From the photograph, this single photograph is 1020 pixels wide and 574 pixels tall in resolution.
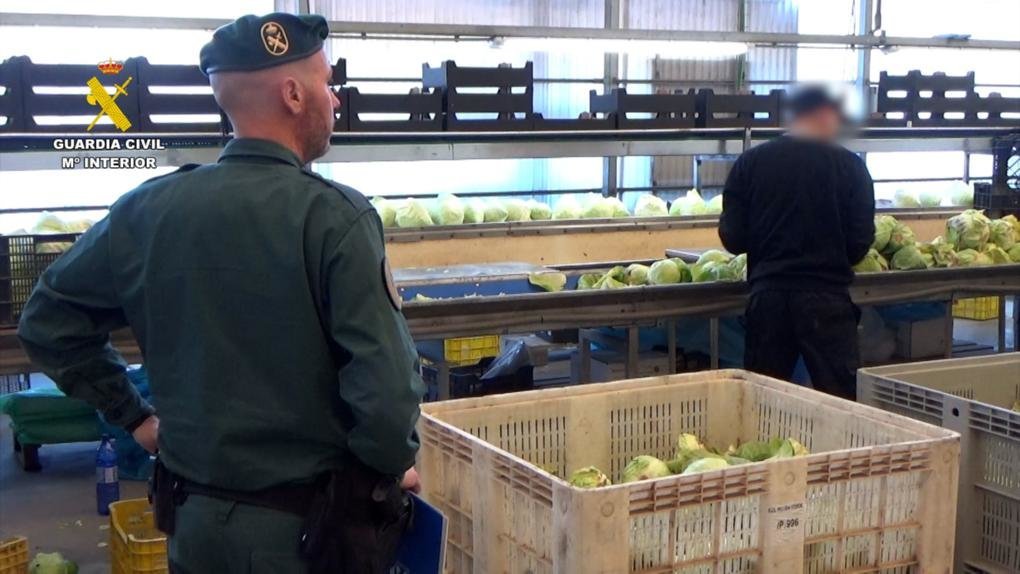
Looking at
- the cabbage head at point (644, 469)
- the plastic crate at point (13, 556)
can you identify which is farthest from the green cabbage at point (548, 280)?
the cabbage head at point (644, 469)

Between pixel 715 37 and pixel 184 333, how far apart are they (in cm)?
498

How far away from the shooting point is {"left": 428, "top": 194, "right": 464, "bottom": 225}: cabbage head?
5949 millimetres

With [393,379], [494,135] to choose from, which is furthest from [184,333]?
[494,135]

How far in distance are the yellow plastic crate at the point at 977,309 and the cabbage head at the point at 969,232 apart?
3115mm

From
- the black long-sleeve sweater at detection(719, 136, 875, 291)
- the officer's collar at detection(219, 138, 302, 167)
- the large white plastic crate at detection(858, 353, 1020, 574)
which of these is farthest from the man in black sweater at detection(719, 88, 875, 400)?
the officer's collar at detection(219, 138, 302, 167)

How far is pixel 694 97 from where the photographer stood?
18.1 ft

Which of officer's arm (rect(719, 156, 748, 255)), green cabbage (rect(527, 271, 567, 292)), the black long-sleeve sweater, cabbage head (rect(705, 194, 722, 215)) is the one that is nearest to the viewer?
the black long-sleeve sweater

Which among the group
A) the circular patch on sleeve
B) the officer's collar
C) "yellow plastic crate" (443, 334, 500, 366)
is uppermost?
the officer's collar

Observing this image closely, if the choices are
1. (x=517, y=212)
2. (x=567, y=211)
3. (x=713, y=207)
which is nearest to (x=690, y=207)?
(x=713, y=207)

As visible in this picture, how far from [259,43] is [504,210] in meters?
4.60

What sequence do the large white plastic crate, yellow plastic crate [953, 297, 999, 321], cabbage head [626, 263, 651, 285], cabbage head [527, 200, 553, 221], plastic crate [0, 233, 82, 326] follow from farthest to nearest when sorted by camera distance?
1. yellow plastic crate [953, 297, 999, 321]
2. cabbage head [527, 200, 553, 221]
3. cabbage head [626, 263, 651, 285]
4. plastic crate [0, 233, 82, 326]
5. the large white plastic crate

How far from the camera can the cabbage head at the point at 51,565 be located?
362 centimetres

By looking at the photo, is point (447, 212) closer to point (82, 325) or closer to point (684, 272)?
point (684, 272)

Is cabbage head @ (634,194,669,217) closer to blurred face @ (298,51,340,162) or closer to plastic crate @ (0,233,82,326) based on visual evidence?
plastic crate @ (0,233,82,326)
